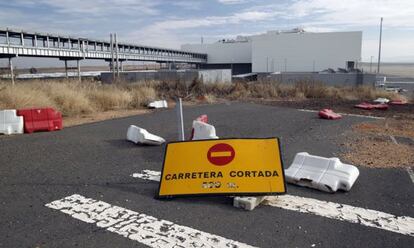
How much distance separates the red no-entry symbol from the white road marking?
74cm

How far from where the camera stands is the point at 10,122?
9.31 m

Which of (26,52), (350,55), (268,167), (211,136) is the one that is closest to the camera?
(268,167)

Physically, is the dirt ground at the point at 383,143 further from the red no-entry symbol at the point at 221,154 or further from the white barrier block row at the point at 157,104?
the white barrier block row at the point at 157,104

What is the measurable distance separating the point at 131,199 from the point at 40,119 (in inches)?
257

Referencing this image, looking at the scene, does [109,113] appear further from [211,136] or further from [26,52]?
[26,52]

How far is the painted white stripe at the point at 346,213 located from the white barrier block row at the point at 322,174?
417mm

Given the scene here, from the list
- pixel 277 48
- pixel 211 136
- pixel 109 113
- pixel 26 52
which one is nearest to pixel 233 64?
pixel 277 48

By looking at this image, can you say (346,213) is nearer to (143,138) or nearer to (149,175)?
(149,175)

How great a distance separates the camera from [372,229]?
363 cm

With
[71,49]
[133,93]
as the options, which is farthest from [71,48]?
[133,93]

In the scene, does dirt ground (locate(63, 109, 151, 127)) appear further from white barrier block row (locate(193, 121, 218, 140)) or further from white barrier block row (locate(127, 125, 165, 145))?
white barrier block row (locate(193, 121, 218, 140))

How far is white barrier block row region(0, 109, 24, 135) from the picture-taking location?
9234 millimetres

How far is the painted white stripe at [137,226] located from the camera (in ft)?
11.0

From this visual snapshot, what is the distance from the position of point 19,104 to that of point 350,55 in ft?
222
